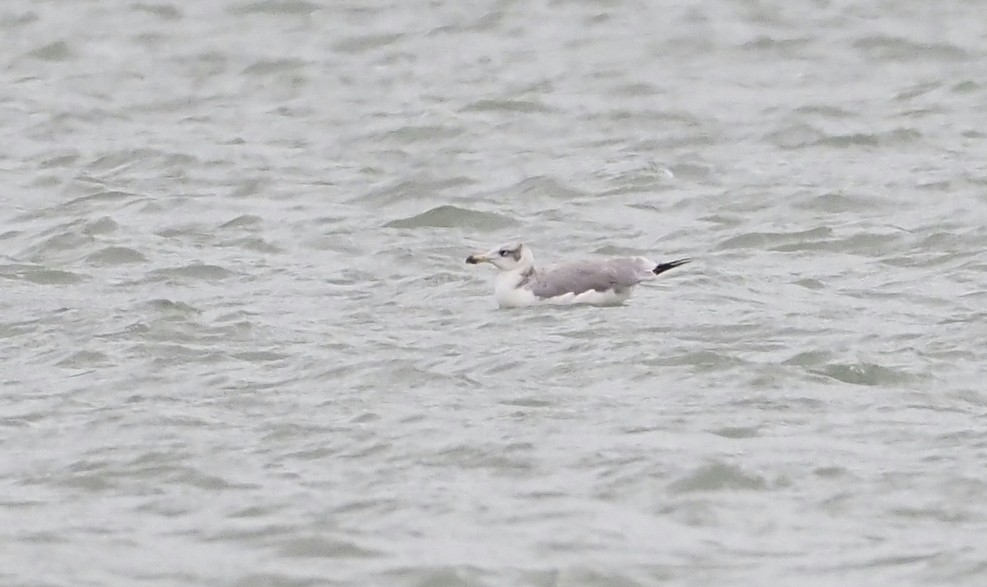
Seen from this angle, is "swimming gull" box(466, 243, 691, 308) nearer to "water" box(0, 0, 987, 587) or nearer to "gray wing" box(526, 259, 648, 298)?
"gray wing" box(526, 259, 648, 298)

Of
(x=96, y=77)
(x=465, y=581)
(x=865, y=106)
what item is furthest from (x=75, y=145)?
(x=465, y=581)

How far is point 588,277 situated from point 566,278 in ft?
0.61

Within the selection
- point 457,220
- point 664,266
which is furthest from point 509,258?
point 457,220

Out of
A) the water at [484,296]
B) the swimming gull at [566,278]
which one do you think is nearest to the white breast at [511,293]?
the swimming gull at [566,278]

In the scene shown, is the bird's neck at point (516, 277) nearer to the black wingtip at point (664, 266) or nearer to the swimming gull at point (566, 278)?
the swimming gull at point (566, 278)

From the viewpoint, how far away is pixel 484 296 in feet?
45.1

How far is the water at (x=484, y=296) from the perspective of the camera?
922 cm

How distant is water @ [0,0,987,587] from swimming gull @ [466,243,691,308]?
0.43 feet

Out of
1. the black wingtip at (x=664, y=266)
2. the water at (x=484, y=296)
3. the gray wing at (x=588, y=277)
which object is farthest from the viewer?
the black wingtip at (x=664, y=266)

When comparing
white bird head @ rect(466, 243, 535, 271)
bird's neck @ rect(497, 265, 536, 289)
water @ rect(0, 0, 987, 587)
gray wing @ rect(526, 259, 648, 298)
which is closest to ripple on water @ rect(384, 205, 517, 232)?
water @ rect(0, 0, 987, 587)

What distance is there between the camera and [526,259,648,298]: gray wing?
1305cm

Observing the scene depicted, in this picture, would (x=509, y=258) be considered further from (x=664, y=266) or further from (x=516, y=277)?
(x=664, y=266)

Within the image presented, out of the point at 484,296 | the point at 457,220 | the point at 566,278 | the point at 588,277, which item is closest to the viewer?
the point at 588,277

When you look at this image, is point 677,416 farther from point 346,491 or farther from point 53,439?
point 53,439
